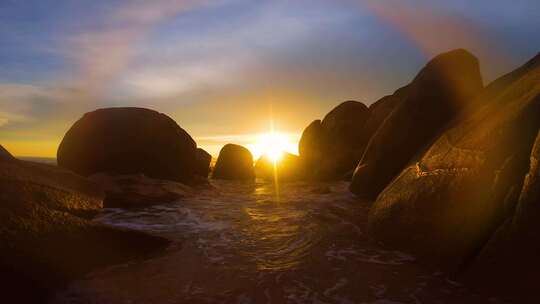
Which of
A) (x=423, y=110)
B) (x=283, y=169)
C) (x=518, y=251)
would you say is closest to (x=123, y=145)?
(x=423, y=110)

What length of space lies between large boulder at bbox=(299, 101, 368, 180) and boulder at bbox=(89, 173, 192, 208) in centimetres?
1082

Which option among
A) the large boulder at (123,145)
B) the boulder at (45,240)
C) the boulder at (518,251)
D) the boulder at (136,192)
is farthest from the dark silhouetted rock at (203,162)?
the boulder at (518,251)

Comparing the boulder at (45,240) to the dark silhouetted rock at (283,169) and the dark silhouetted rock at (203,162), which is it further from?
the dark silhouetted rock at (283,169)

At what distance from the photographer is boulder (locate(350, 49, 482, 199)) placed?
7.81m

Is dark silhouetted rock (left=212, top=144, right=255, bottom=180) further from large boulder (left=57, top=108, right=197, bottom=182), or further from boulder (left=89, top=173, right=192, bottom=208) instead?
boulder (left=89, top=173, right=192, bottom=208)

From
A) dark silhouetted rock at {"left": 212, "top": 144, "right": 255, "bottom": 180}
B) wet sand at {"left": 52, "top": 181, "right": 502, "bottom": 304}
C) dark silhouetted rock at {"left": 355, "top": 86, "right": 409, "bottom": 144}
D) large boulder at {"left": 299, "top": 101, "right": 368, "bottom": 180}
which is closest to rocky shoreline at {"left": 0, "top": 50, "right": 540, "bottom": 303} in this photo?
wet sand at {"left": 52, "top": 181, "right": 502, "bottom": 304}

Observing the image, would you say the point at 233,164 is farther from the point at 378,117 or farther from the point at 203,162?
the point at 378,117

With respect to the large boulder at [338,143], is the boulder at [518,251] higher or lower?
lower

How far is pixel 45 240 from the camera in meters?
3.66

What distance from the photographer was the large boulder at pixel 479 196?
10.5ft

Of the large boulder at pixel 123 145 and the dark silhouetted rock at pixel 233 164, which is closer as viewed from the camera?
the large boulder at pixel 123 145

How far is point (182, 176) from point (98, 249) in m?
10.9

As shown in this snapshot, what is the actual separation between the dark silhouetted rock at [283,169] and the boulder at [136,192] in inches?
470

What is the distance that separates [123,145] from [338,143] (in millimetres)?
12258
